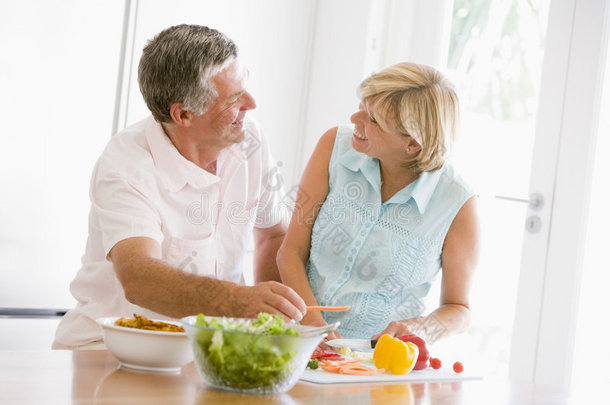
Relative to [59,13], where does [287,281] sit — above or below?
below

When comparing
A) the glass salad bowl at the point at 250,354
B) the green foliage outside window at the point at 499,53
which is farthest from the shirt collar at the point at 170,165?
the green foliage outside window at the point at 499,53

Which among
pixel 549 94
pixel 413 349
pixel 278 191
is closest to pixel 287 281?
pixel 278 191

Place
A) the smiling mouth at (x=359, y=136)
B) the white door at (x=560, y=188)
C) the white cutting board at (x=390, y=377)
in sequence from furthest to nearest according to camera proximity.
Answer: the white door at (x=560, y=188)
the smiling mouth at (x=359, y=136)
the white cutting board at (x=390, y=377)

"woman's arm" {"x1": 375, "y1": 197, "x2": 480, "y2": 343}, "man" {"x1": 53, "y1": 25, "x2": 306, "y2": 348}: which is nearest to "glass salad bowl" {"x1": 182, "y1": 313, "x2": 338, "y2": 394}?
"man" {"x1": 53, "y1": 25, "x2": 306, "y2": 348}

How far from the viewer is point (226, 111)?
1.81 meters

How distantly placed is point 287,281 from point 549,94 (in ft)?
3.94

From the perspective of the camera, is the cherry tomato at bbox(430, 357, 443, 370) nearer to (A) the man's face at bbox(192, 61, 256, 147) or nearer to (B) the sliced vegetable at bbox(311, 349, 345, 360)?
(B) the sliced vegetable at bbox(311, 349, 345, 360)

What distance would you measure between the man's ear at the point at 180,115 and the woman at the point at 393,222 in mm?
388

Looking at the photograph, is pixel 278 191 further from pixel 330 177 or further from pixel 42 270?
pixel 42 270

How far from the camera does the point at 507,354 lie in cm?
258

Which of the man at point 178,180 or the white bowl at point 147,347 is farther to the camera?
the man at point 178,180

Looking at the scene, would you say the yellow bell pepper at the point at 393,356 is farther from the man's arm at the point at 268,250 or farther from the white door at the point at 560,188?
the white door at the point at 560,188

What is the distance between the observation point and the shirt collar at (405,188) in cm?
184

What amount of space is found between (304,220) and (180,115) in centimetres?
43
